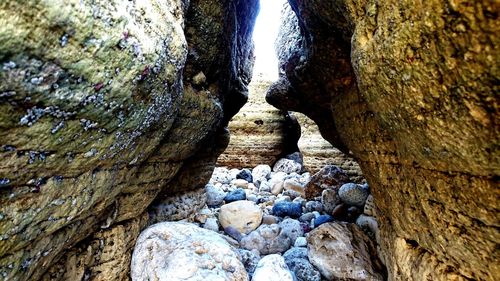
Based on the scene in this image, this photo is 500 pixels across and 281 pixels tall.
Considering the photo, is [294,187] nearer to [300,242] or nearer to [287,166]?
[300,242]

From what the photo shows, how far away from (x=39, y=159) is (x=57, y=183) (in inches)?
10.9

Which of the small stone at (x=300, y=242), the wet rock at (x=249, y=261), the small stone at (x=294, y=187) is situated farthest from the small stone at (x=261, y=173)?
the wet rock at (x=249, y=261)

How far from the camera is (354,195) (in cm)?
438

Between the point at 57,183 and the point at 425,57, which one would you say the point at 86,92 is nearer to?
the point at 57,183

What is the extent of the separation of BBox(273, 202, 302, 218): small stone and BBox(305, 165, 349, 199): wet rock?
0.78m

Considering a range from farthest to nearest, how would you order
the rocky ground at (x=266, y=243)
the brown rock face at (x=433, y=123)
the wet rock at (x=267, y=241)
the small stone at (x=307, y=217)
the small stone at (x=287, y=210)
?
1. the small stone at (x=287, y=210)
2. the small stone at (x=307, y=217)
3. the wet rock at (x=267, y=241)
4. the rocky ground at (x=266, y=243)
5. the brown rock face at (x=433, y=123)

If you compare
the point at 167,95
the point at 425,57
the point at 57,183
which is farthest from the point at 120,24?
the point at 425,57

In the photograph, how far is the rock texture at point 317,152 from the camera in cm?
711

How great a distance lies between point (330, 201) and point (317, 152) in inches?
124

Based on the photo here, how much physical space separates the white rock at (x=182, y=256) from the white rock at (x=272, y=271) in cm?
18

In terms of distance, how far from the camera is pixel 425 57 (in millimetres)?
1121

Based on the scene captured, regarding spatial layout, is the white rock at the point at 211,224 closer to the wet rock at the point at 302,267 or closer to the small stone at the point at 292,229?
the small stone at the point at 292,229

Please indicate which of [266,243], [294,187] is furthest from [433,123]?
[294,187]

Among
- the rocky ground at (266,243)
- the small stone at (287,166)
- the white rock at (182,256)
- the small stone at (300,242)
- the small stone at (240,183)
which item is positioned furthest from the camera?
the small stone at (287,166)
